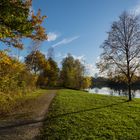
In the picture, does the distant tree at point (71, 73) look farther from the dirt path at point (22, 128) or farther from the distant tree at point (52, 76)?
the dirt path at point (22, 128)

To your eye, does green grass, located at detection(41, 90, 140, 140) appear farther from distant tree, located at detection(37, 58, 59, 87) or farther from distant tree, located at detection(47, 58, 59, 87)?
distant tree, located at detection(47, 58, 59, 87)

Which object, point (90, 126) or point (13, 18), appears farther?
point (90, 126)

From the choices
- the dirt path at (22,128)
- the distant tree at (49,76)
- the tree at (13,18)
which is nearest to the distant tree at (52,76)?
the distant tree at (49,76)

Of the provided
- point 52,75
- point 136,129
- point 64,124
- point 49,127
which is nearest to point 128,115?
point 136,129

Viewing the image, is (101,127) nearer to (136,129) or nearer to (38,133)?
(136,129)

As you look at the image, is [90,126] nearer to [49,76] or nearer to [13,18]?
[13,18]

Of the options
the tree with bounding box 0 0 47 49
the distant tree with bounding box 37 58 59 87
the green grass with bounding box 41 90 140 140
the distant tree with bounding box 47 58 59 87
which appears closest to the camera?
the tree with bounding box 0 0 47 49

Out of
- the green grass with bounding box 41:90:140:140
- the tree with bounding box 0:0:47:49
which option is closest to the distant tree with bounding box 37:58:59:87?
the green grass with bounding box 41:90:140:140

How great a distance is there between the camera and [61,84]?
6328 centimetres

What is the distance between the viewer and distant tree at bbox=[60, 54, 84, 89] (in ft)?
203

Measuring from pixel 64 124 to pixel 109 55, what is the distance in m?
13.1

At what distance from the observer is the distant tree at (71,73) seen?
6191cm

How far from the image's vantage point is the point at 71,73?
62.5 m

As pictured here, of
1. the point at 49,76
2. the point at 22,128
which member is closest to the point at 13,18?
the point at 22,128
